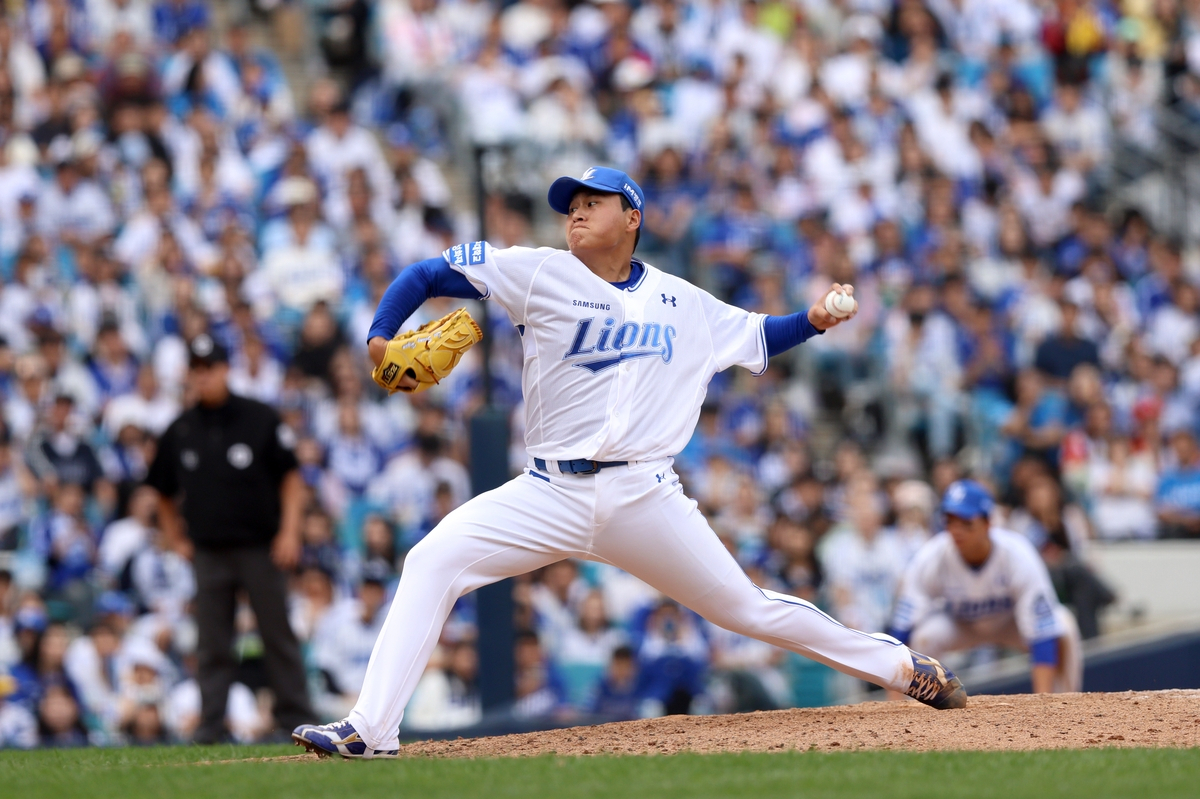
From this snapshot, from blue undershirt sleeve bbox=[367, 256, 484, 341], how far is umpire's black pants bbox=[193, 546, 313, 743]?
3.12m

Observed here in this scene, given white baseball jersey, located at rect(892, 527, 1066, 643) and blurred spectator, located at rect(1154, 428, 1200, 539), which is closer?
white baseball jersey, located at rect(892, 527, 1066, 643)

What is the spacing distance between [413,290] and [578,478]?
2.73ft

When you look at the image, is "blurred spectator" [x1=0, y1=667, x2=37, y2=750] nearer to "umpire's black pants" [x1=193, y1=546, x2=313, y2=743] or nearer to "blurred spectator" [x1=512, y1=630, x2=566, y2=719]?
"umpire's black pants" [x1=193, y1=546, x2=313, y2=743]

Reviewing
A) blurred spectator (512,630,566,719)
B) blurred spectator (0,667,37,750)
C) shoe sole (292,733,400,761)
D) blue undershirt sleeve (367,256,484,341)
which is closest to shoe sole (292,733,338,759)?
shoe sole (292,733,400,761)

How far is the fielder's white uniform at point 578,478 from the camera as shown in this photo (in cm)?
518

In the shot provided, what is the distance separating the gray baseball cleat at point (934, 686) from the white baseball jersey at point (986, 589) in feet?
6.09

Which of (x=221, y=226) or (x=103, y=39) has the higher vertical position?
(x=103, y=39)

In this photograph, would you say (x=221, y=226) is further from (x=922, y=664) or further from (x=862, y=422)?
(x=922, y=664)

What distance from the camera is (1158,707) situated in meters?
6.00

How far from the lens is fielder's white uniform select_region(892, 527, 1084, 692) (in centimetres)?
784

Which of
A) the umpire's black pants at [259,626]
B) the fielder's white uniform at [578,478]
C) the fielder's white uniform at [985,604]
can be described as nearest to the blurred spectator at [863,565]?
the fielder's white uniform at [985,604]

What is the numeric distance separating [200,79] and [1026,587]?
931cm

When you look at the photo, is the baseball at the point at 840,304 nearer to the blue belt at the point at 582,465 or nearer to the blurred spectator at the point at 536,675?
the blue belt at the point at 582,465

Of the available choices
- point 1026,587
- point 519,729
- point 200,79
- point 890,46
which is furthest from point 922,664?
point 890,46
